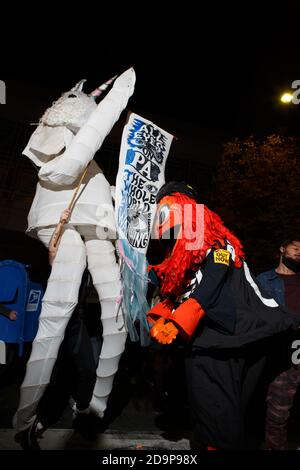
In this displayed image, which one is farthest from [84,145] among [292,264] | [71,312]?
[292,264]

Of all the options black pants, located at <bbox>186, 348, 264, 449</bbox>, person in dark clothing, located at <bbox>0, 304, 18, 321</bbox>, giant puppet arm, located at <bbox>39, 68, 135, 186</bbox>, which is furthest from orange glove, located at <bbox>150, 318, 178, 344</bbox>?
person in dark clothing, located at <bbox>0, 304, 18, 321</bbox>

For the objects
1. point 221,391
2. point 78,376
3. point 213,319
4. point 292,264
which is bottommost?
point 78,376

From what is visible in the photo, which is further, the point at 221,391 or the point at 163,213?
the point at 163,213

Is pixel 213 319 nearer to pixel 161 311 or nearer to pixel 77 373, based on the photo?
pixel 161 311

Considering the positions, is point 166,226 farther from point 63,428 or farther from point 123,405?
point 123,405

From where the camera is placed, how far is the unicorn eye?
6.77 feet

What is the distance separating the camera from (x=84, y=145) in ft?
7.43

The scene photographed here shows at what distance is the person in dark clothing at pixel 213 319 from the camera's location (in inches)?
67.6

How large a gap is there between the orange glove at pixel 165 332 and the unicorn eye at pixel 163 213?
27.7 inches

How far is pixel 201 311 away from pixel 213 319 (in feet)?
0.34

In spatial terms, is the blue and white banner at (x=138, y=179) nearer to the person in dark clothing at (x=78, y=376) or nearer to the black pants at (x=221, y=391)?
the person in dark clothing at (x=78, y=376)

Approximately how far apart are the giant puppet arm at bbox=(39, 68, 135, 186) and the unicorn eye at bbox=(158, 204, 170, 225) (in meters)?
0.70

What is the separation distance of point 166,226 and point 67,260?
808 millimetres
